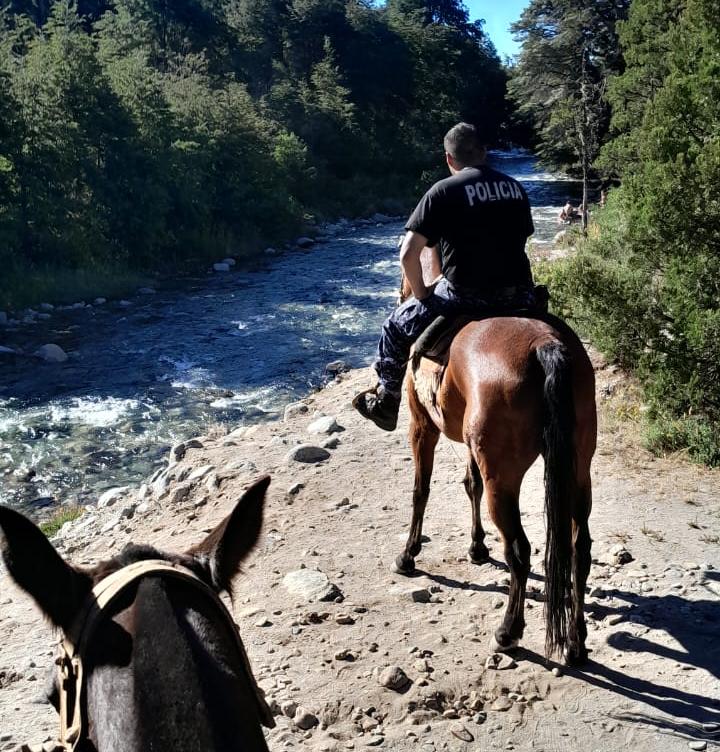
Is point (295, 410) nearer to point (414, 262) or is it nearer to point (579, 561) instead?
point (414, 262)

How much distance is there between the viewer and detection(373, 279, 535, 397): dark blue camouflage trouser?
4.89 metres

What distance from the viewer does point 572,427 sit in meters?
3.86

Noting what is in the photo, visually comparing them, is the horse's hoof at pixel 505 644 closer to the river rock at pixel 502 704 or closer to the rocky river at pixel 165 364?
the river rock at pixel 502 704

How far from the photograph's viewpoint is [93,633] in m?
1.86

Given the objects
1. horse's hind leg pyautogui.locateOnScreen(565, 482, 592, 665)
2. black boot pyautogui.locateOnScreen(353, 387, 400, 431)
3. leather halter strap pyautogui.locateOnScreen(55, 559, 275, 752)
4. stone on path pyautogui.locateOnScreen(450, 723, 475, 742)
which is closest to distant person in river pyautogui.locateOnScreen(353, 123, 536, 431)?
black boot pyautogui.locateOnScreen(353, 387, 400, 431)

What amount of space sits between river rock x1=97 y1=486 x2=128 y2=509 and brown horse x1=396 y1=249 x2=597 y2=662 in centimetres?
565

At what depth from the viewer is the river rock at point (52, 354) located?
1538 cm

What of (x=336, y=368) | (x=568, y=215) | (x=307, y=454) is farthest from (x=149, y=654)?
(x=568, y=215)

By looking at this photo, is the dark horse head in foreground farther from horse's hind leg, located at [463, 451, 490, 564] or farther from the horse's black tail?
horse's hind leg, located at [463, 451, 490, 564]

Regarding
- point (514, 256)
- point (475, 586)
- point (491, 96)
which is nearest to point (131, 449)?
point (475, 586)

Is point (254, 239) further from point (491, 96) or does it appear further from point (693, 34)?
point (491, 96)

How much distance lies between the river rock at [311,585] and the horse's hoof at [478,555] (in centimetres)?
106

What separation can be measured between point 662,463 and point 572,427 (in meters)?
3.65

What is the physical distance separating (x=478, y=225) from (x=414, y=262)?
1.65 ft
